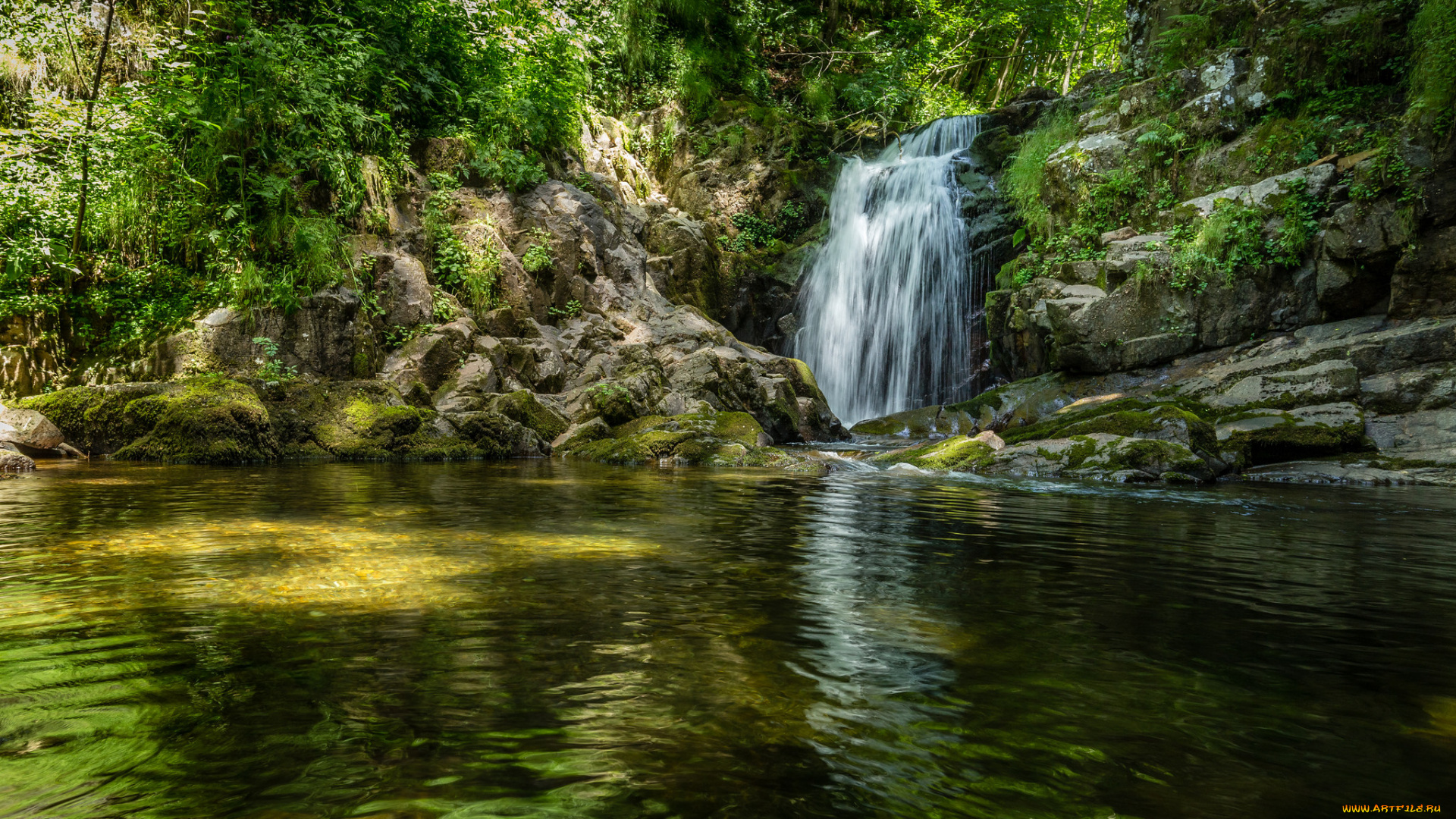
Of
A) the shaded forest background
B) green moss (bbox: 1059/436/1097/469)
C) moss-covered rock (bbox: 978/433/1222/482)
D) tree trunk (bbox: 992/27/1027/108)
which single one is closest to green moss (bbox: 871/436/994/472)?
moss-covered rock (bbox: 978/433/1222/482)

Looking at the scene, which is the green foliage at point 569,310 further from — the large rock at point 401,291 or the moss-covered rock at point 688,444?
the moss-covered rock at point 688,444

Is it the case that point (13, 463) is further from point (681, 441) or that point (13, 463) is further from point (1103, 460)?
point (1103, 460)

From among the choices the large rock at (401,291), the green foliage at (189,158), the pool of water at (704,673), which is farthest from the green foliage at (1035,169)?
the large rock at (401,291)

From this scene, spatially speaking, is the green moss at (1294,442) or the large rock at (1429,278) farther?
the large rock at (1429,278)

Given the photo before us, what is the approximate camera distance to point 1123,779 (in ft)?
4.52

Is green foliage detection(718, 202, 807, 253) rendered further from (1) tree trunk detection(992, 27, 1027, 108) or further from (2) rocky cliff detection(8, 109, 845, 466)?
(1) tree trunk detection(992, 27, 1027, 108)

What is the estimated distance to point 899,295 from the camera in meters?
16.5

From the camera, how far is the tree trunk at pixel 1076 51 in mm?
20703

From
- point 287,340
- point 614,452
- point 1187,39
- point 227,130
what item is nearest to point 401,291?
point 287,340

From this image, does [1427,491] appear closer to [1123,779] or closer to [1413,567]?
[1413,567]

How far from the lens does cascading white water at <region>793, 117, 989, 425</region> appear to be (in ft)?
52.3

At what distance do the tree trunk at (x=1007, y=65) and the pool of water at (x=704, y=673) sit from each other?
72.0ft

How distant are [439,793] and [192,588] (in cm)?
202

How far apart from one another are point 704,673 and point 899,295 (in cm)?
1553
